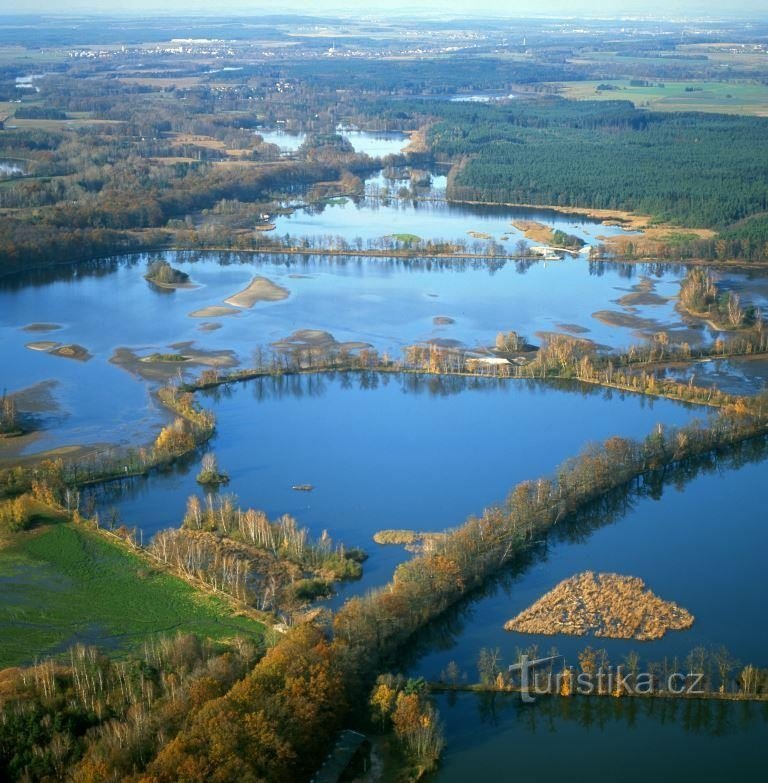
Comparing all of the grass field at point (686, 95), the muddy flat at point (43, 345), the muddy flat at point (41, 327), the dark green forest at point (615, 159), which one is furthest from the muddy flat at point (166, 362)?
the grass field at point (686, 95)

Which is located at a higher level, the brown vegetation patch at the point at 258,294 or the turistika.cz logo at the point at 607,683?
the brown vegetation patch at the point at 258,294

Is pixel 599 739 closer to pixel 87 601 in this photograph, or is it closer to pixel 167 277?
pixel 87 601

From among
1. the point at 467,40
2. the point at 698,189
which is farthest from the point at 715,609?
the point at 467,40

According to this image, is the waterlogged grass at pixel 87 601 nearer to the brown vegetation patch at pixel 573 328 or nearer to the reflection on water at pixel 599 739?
the reflection on water at pixel 599 739

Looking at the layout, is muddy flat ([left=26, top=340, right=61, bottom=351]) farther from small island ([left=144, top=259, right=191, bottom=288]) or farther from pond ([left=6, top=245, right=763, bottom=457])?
small island ([left=144, top=259, right=191, bottom=288])

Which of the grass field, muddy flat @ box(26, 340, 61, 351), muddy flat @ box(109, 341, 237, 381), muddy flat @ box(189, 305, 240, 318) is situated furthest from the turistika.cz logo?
→ the grass field

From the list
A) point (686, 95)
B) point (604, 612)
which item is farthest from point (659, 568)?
point (686, 95)
